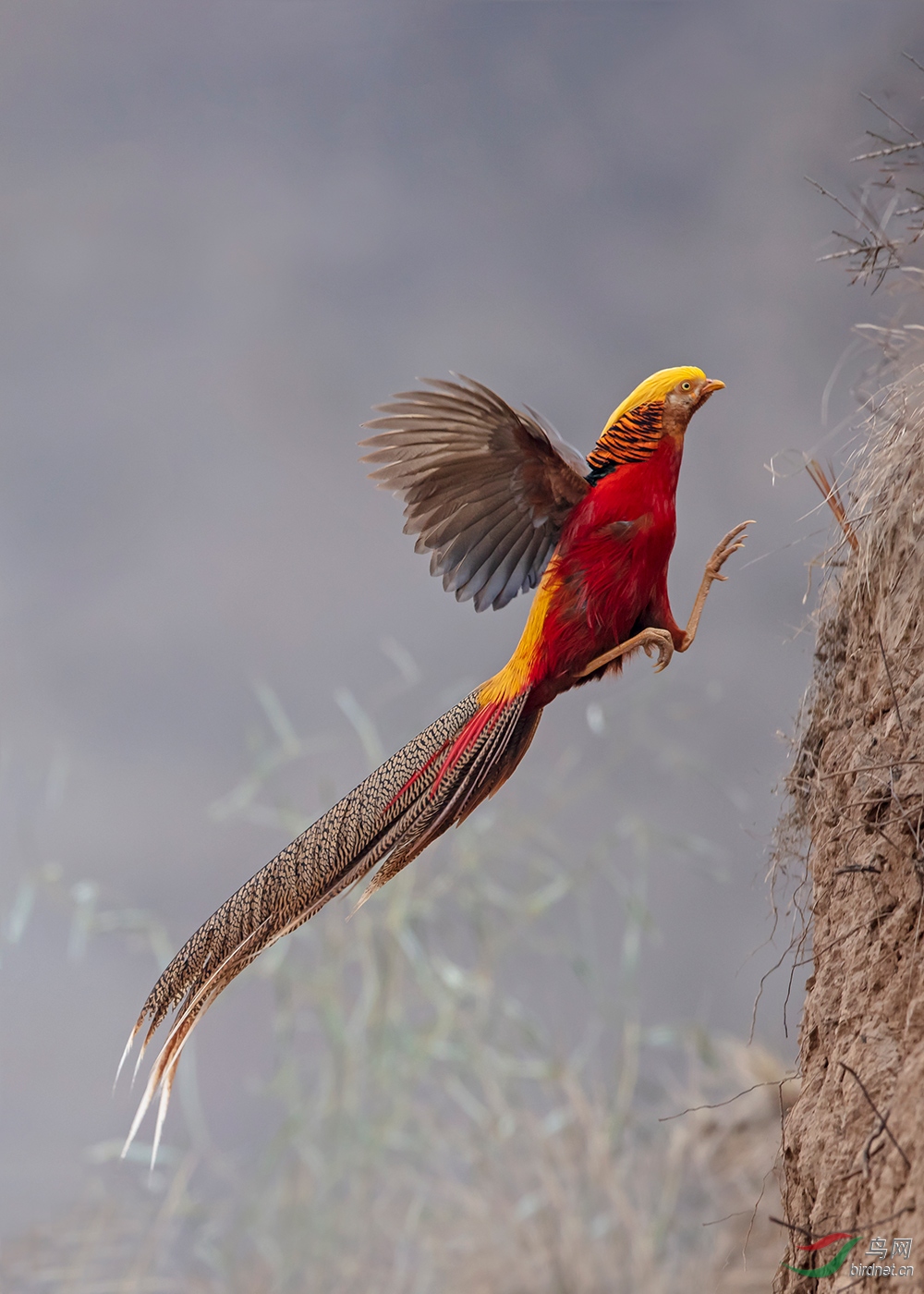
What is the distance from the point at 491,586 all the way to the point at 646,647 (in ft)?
1.18

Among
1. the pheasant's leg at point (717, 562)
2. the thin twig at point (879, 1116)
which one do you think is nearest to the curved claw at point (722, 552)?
the pheasant's leg at point (717, 562)

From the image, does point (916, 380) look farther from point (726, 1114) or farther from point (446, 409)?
point (726, 1114)

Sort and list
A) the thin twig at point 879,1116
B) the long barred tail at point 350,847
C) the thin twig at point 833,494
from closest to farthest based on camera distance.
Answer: the thin twig at point 879,1116, the long barred tail at point 350,847, the thin twig at point 833,494

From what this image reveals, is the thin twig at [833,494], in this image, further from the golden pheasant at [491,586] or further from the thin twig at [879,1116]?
the thin twig at [879,1116]

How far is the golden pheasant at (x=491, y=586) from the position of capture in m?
2.13

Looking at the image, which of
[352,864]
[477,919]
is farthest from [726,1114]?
[352,864]

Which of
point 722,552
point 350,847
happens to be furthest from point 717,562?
point 350,847

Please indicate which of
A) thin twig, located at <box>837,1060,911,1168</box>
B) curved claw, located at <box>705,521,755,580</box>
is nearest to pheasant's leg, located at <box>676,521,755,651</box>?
curved claw, located at <box>705,521,755,580</box>

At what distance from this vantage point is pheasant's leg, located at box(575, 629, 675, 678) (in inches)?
86.6

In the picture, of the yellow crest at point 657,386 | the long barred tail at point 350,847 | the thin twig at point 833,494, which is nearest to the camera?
the long barred tail at point 350,847

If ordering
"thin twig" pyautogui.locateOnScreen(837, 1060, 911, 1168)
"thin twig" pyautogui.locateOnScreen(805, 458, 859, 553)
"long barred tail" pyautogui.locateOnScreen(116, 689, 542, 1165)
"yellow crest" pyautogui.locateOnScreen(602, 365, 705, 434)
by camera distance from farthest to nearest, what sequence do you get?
1. "thin twig" pyautogui.locateOnScreen(805, 458, 859, 553)
2. "yellow crest" pyautogui.locateOnScreen(602, 365, 705, 434)
3. "long barred tail" pyautogui.locateOnScreen(116, 689, 542, 1165)
4. "thin twig" pyautogui.locateOnScreen(837, 1060, 911, 1168)

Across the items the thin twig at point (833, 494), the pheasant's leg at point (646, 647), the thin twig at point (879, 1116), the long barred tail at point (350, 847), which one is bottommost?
the thin twig at point (879, 1116)

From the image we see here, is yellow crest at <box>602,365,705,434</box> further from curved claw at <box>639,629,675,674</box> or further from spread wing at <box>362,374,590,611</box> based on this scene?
curved claw at <box>639,629,675,674</box>

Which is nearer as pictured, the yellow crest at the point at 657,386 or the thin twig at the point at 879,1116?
A: the thin twig at the point at 879,1116
